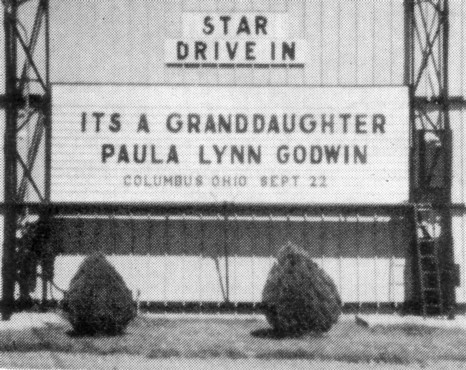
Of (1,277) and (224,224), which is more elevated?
(224,224)

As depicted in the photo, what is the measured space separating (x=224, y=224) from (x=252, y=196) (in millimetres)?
887

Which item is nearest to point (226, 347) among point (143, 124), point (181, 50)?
point (143, 124)

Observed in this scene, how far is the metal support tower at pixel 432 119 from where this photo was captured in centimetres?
1698

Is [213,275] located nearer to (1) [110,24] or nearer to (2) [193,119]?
(2) [193,119]

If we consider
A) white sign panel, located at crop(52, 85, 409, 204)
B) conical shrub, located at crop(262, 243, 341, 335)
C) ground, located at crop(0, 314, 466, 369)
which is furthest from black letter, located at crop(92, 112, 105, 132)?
conical shrub, located at crop(262, 243, 341, 335)

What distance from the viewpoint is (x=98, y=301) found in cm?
1424

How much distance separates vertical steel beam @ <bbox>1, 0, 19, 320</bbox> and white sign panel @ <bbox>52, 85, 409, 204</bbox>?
850 mm

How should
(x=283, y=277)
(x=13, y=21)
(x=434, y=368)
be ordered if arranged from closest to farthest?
1. (x=434, y=368)
2. (x=283, y=277)
3. (x=13, y=21)

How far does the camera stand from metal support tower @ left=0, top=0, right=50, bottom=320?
668 inches

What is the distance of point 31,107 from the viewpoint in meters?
17.5

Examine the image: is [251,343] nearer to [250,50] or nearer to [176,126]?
[176,126]

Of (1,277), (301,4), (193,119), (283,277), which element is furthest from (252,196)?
(1,277)

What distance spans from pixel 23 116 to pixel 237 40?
15.7 ft

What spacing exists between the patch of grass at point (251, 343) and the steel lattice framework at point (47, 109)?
8.03 feet
